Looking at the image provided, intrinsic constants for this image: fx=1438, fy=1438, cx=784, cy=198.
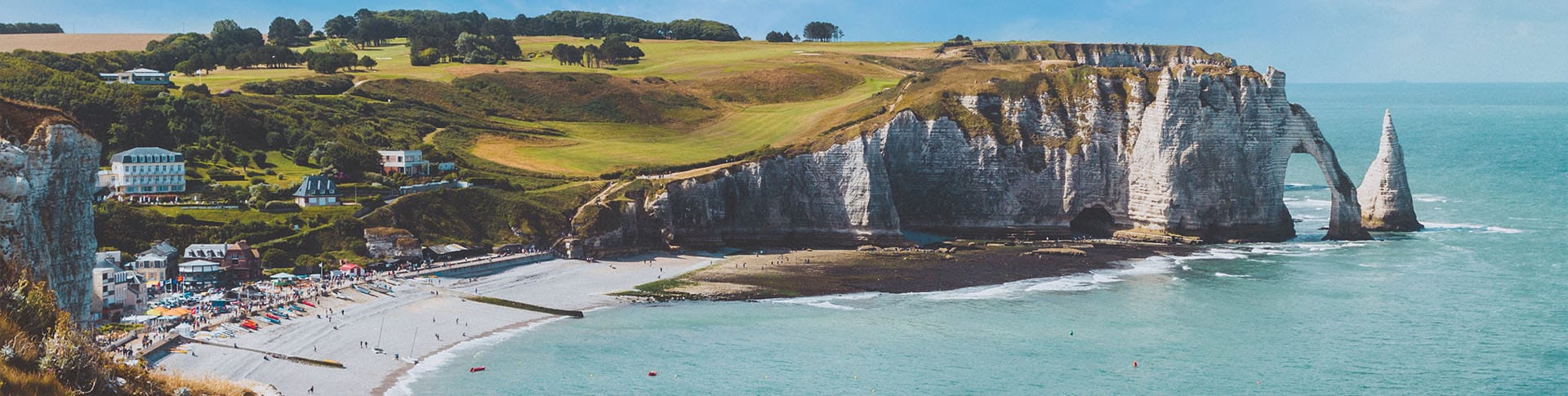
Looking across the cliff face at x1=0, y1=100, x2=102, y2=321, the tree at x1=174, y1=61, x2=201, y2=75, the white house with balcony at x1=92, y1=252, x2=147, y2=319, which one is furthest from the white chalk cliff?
the cliff face at x1=0, y1=100, x2=102, y2=321

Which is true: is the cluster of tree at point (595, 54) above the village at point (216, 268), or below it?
above

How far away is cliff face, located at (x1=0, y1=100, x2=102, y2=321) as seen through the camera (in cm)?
2638

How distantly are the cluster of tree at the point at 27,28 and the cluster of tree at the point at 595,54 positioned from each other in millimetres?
61319

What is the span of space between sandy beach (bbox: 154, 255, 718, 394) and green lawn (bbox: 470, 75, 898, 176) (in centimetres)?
1799

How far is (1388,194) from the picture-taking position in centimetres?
9712

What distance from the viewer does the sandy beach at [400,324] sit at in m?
53.2

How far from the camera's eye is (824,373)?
55219 mm

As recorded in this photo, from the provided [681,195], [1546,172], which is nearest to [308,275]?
[681,195]

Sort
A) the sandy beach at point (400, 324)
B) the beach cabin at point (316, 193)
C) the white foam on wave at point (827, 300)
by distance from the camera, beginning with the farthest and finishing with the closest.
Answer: the beach cabin at point (316, 193)
the white foam on wave at point (827, 300)
the sandy beach at point (400, 324)

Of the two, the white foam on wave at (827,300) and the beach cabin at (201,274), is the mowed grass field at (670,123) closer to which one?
the beach cabin at (201,274)

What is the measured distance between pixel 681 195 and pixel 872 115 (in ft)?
58.1

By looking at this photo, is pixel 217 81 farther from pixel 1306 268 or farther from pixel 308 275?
pixel 1306 268

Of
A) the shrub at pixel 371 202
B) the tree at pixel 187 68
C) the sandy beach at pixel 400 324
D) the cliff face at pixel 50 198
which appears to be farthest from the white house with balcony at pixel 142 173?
the cliff face at pixel 50 198

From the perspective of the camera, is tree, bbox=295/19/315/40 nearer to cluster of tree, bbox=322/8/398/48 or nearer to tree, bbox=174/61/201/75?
cluster of tree, bbox=322/8/398/48
